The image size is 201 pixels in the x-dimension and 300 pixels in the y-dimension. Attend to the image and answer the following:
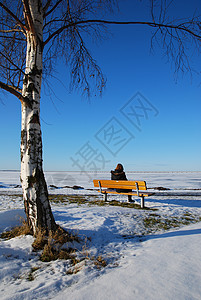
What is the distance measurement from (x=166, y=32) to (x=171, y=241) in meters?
4.07

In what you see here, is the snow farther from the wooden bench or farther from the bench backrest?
the bench backrest

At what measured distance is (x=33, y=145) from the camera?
10.8 ft

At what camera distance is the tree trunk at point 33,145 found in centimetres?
326

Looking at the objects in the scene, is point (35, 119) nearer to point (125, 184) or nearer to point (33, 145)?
point (33, 145)

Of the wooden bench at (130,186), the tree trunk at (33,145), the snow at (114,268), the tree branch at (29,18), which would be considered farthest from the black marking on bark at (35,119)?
the wooden bench at (130,186)

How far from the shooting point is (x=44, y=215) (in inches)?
131

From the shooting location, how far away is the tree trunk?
10.7 feet

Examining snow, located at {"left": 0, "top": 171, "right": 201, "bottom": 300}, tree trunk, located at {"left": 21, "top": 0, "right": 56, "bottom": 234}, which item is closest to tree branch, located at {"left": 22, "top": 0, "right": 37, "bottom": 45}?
tree trunk, located at {"left": 21, "top": 0, "right": 56, "bottom": 234}

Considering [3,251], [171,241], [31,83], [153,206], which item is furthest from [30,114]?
[153,206]

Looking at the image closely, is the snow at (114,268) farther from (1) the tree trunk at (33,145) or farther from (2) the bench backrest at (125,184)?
(2) the bench backrest at (125,184)

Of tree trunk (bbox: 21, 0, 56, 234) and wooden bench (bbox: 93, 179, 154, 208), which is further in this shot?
wooden bench (bbox: 93, 179, 154, 208)

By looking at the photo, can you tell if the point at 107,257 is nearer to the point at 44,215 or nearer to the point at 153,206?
the point at 44,215

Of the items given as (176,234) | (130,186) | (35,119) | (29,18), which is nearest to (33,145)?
(35,119)

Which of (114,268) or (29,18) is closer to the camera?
(114,268)
